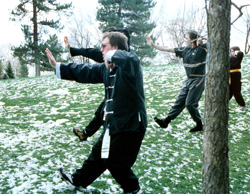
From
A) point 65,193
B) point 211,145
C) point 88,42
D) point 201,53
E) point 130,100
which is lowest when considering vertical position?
point 65,193

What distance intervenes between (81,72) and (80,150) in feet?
6.34

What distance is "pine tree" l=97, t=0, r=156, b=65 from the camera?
27.9 meters

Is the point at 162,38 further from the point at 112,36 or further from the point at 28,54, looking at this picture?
the point at 112,36

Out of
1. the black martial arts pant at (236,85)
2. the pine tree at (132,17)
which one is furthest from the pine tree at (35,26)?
the black martial arts pant at (236,85)

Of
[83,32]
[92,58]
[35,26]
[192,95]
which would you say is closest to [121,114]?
[92,58]

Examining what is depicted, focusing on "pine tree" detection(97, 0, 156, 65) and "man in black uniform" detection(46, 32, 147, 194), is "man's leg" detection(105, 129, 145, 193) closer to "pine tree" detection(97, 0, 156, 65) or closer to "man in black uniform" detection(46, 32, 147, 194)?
"man in black uniform" detection(46, 32, 147, 194)

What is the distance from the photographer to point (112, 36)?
271 centimetres

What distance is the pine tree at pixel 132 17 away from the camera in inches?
1100

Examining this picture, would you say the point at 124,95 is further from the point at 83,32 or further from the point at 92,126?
the point at 83,32

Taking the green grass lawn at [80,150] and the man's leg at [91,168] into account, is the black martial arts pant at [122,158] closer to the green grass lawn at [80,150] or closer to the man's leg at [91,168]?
the man's leg at [91,168]

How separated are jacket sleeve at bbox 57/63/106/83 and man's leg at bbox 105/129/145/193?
74cm

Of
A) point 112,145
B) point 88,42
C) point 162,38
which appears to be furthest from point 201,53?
point 162,38

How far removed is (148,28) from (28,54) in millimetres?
13495

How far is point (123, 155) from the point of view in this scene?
8.66ft
